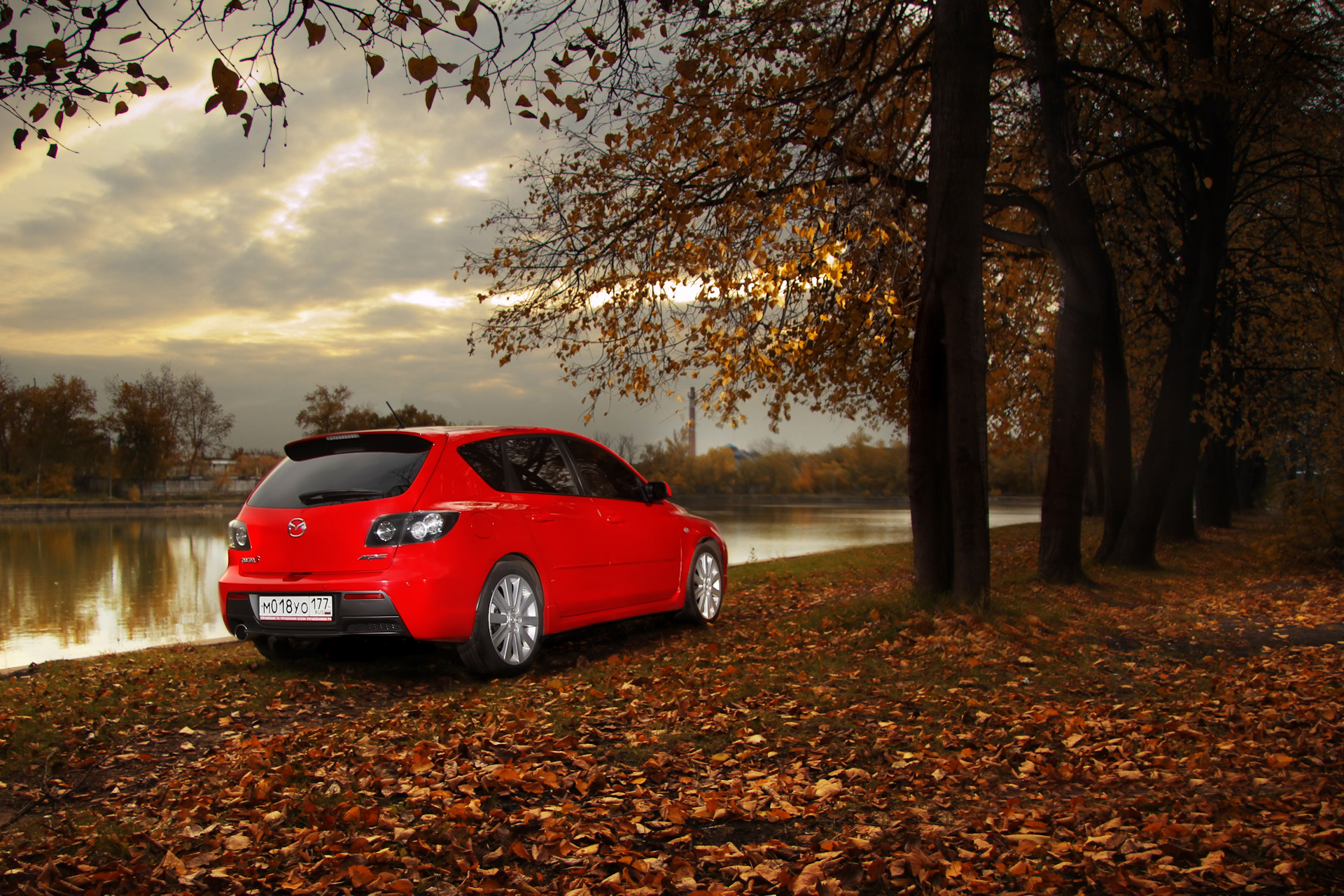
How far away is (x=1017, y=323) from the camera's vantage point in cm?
1911

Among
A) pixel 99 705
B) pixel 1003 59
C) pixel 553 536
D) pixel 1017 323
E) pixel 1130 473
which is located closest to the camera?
pixel 99 705

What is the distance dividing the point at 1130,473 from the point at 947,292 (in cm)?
822

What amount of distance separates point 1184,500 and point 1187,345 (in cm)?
565

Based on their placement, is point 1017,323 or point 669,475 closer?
point 1017,323

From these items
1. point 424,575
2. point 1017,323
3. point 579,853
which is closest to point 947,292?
point 424,575

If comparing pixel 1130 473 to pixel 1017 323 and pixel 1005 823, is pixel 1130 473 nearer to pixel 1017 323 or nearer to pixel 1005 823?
pixel 1017 323

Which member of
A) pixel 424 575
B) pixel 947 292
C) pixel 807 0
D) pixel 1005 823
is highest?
pixel 807 0

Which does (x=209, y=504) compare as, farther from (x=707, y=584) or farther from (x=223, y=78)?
(x=223, y=78)

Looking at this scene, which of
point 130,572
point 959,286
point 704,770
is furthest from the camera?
point 130,572

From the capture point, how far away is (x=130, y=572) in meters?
21.7

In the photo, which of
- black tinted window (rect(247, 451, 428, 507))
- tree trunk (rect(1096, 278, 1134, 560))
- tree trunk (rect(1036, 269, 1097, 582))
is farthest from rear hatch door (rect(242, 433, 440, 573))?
tree trunk (rect(1096, 278, 1134, 560))

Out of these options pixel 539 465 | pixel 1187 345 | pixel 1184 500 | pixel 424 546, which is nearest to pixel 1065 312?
pixel 1187 345

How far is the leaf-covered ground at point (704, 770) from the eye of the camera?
10.7 feet

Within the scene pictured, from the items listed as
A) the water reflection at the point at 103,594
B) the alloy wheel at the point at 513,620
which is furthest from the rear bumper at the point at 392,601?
the water reflection at the point at 103,594
